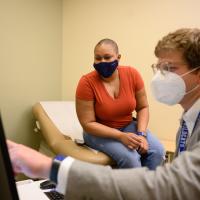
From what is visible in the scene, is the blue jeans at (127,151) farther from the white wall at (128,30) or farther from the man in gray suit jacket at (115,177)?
the man in gray suit jacket at (115,177)

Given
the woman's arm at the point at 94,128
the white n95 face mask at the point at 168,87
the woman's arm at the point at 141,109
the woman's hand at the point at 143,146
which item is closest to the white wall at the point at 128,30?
the woman's arm at the point at 141,109

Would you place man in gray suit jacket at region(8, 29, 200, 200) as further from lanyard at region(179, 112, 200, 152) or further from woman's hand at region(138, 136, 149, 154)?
woman's hand at region(138, 136, 149, 154)

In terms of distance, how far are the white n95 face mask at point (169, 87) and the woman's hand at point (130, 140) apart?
681 mm

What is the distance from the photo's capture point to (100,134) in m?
2.35

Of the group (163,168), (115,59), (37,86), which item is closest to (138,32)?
(115,59)

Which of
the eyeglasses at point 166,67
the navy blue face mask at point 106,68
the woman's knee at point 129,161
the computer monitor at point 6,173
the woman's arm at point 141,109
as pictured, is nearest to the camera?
the computer monitor at point 6,173

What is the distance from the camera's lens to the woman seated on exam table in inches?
90.9

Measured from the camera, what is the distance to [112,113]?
7.88 ft

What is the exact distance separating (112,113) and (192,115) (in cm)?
113

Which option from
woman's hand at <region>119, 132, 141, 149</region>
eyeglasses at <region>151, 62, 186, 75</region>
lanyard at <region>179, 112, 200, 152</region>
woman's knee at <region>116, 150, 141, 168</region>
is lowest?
woman's knee at <region>116, 150, 141, 168</region>

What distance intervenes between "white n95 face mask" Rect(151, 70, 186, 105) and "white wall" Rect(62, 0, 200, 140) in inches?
57.1

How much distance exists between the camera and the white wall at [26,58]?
2.89 meters

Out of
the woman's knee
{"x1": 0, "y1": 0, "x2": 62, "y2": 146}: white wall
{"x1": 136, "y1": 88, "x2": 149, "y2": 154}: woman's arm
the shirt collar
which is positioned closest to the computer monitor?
the shirt collar

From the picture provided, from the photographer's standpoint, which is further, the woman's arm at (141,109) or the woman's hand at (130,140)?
the woman's arm at (141,109)
